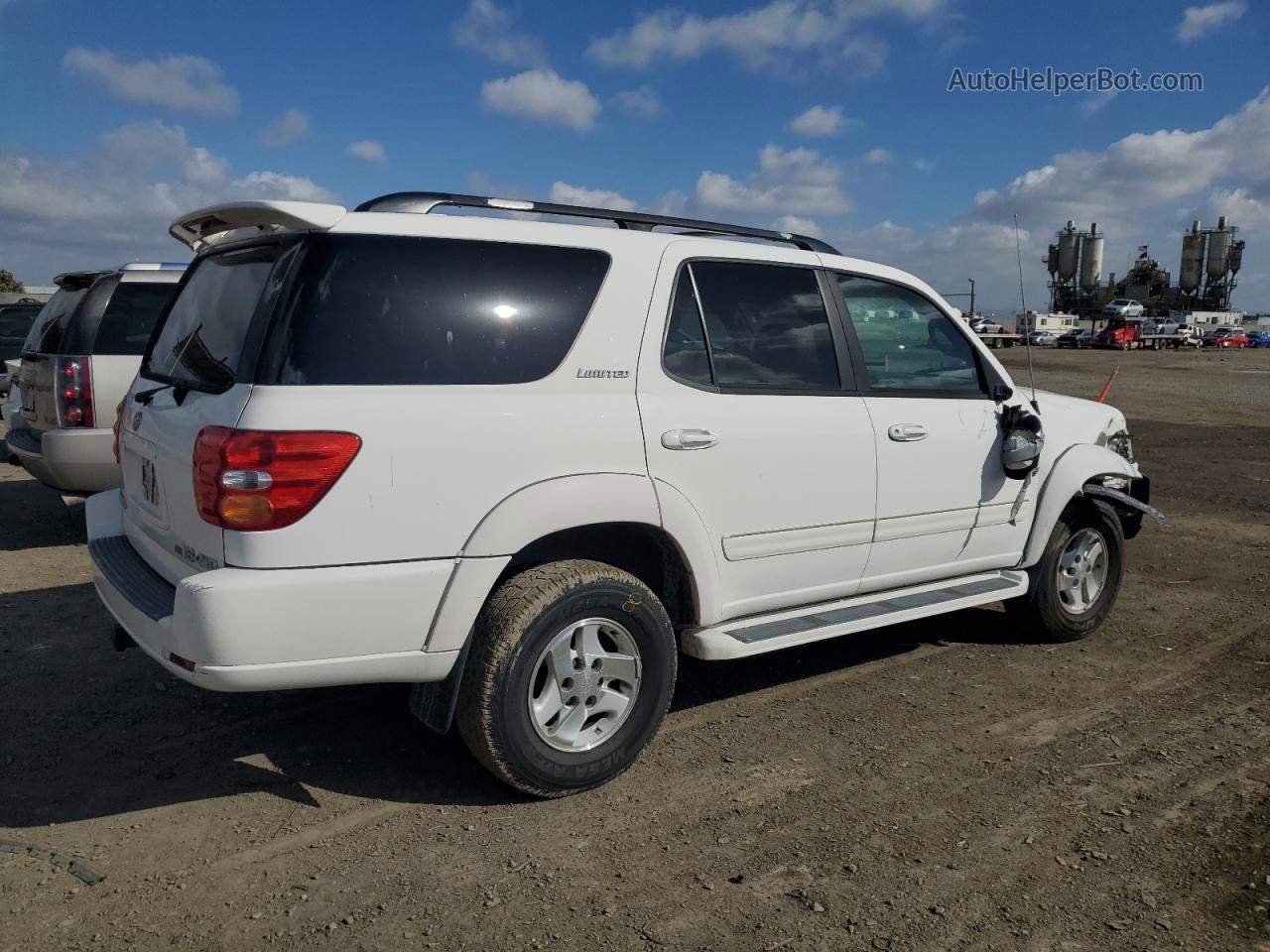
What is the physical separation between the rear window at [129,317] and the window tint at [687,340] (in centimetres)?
445

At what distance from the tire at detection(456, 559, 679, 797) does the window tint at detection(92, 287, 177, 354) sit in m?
4.82

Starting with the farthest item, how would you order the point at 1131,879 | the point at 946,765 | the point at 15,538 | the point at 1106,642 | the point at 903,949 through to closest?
the point at 15,538, the point at 1106,642, the point at 946,765, the point at 1131,879, the point at 903,949

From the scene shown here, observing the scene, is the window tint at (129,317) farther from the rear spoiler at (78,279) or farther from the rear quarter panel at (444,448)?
the rear quarter panel at (444,448)

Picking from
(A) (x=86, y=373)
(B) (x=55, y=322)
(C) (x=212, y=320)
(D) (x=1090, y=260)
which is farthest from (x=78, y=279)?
(D) (x=1090, y=260)

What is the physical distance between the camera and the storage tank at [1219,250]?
98562 mm

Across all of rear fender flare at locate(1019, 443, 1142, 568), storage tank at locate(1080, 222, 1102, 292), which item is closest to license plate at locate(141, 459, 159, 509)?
rear fender flare at locate(1019, 443, 1142, 568)

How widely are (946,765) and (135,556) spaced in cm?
317

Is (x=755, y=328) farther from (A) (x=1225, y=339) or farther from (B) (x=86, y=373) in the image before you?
(A) (x=1225, y=339)

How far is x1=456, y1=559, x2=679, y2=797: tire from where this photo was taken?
10.7ft

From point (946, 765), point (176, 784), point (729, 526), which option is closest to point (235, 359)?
point (176, 784)

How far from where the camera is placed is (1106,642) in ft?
18.0

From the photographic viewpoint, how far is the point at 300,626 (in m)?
2.97

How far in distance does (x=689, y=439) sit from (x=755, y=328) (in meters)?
0.66

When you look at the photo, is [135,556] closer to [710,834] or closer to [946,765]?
[710,834]
